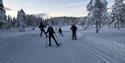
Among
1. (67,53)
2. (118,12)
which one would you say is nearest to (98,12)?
(118,12)

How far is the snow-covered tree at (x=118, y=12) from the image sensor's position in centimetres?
7000

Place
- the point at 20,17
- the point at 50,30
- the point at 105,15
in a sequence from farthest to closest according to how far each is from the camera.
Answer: the point at 20,17
the point at 105,15
the point at 50,30

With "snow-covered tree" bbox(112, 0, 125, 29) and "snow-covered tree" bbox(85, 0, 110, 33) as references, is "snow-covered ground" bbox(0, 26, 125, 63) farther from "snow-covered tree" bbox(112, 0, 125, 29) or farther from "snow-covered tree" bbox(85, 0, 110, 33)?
"snow-covered tree" bbox(112, 0, 125, 29)

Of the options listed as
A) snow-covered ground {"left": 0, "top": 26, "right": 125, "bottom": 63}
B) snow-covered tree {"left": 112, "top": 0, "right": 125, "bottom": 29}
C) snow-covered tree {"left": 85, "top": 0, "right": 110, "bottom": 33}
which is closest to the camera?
snow-covered ground {"left": 0, "top": 26, "right": 125, "bottom": 63}

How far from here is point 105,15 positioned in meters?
47.7

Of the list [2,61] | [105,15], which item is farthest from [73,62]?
[105,15]

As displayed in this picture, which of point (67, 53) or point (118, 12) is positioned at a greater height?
point (118, 12)

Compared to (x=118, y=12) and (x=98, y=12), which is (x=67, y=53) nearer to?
(x=98, y=12)

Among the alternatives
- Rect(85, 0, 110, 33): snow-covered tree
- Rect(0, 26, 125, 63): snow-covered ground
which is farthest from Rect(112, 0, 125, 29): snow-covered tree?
Rect(0, 26, 125, 63): snow-covered ground

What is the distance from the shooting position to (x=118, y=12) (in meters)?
71.8

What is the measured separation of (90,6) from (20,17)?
56.6 metres

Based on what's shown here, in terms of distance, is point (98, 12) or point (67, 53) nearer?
point (67, 53)

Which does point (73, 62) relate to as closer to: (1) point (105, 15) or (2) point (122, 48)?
(2) point (122, 48)

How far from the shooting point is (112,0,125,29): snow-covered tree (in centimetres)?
7000
